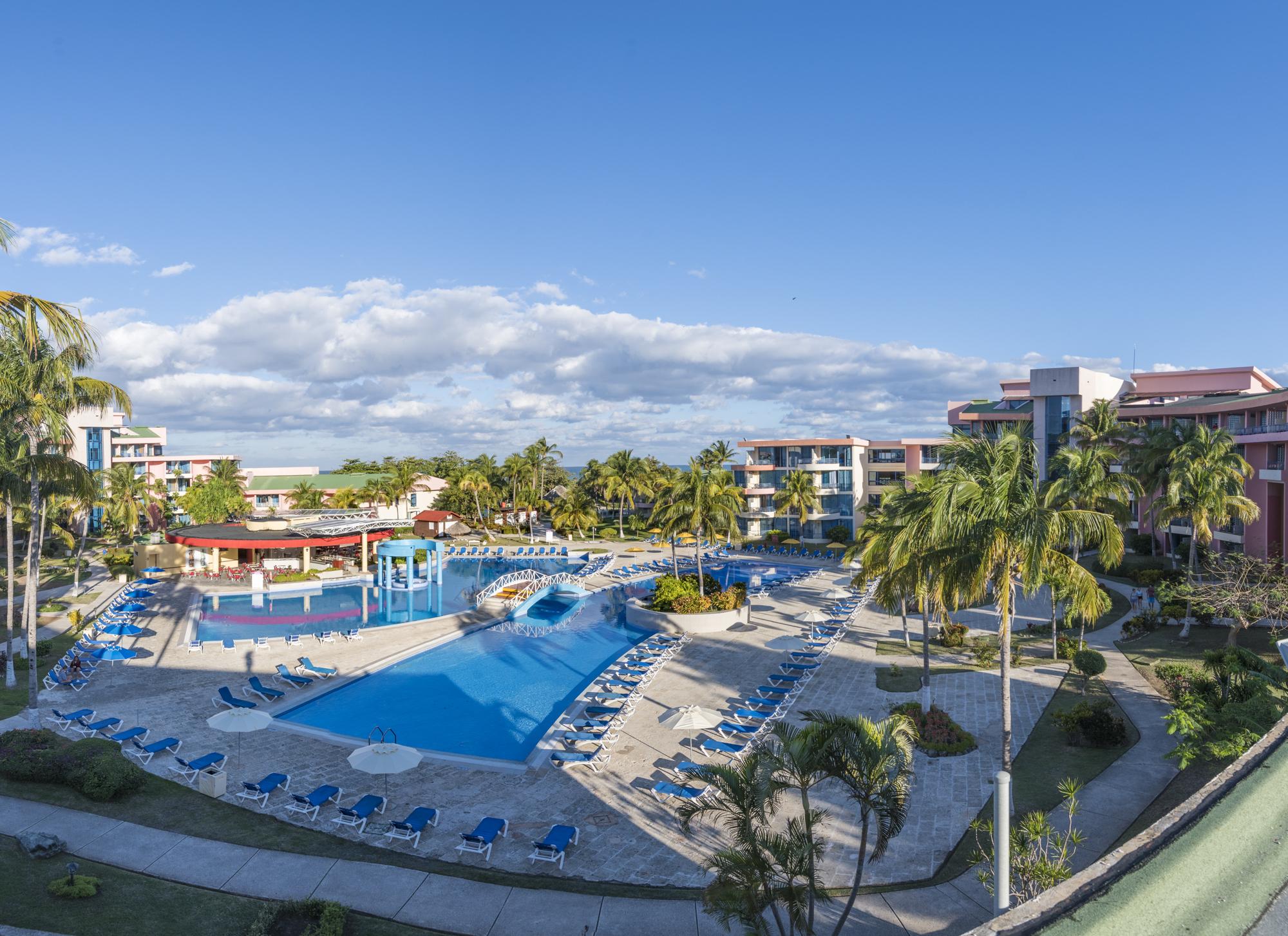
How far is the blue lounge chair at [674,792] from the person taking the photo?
1659cm

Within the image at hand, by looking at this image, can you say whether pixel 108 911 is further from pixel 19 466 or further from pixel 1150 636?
pixel 1150 636

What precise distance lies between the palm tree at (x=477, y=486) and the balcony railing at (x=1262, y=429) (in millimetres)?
55730

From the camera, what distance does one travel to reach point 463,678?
2828 centimetres

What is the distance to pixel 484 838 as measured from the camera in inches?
557

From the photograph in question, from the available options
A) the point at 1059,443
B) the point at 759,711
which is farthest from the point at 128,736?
the point at 1059,443

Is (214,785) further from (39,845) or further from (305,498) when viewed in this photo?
(305,498)

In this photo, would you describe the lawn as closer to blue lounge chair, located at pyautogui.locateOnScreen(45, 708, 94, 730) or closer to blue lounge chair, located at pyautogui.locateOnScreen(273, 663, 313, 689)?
blue lounge chair, located at pyautogui.locateOnScreen(273, 663, 313, 689)

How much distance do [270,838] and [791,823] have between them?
1041 cm

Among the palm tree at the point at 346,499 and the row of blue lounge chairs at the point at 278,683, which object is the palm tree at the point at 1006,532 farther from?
the palm tree at the point at 346,499

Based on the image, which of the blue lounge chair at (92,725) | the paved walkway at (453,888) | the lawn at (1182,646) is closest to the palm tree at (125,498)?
the blue lounge chair at (92,725)

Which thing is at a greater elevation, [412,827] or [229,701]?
[412,827]

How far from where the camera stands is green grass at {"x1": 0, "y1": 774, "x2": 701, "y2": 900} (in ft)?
42.1

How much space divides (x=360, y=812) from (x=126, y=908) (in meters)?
4.62

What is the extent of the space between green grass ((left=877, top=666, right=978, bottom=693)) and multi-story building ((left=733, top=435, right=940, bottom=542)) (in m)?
36.0
